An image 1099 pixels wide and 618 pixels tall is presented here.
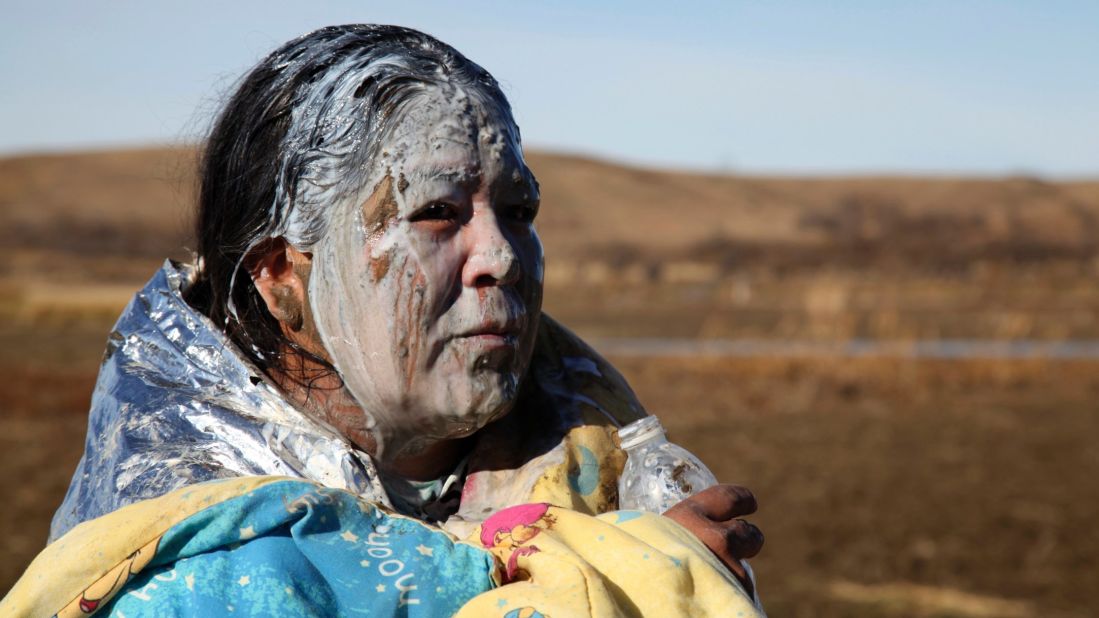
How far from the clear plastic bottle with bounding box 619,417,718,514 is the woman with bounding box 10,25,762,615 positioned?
0.07 metres

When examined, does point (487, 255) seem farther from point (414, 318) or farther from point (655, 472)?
point (655, 472)

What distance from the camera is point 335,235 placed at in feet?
6.77

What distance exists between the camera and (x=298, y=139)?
2096mm

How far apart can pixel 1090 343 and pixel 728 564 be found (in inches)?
801

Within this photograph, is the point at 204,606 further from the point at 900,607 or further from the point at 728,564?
the point at 900,607

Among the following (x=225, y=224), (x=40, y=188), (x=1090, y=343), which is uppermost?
(x=225, y=224)

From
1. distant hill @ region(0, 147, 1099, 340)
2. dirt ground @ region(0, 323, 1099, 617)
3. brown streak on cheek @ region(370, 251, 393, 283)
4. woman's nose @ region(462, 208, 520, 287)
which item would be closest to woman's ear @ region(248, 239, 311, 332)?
brown streak on cheek @ region(370, 251, 393, 283)

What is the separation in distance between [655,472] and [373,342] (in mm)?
497

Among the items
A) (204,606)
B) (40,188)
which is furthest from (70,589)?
(40,188)

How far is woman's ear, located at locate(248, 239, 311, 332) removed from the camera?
2.13 metres

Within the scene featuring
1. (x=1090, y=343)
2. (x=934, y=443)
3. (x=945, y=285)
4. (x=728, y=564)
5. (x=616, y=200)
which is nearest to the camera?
(x=728, y=564)

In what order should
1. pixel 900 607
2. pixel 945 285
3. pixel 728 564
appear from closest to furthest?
1. pixel 728 564
2. pixel 900 607
3. pixel 945 285

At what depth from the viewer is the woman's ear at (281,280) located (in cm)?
213

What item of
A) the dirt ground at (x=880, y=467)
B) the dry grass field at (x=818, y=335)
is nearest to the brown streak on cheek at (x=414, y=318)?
the dry grass field at (x=818, y=335)
